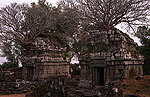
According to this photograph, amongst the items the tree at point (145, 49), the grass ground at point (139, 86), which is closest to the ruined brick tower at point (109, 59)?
the grass ground at point (139, 86)

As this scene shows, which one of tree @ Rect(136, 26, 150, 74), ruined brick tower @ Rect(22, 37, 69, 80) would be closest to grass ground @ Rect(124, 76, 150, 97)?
tree @ Rect(136, 26, 150, 74)

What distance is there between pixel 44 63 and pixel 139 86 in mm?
9646

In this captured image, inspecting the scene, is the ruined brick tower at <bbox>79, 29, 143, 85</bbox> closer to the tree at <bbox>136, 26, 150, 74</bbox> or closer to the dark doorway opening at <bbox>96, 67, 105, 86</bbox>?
the dark doorway opening at <bbox>96, 67, 105, 86</bbox>

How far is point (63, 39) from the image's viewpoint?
23.4 m

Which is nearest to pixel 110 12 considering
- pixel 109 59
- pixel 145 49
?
pixel 145 49

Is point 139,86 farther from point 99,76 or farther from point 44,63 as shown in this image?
point 44,63

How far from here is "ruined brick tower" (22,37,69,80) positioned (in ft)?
51.0

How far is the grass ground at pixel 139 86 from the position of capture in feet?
23.5

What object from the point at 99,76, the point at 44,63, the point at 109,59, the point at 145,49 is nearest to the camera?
the point at 109,59

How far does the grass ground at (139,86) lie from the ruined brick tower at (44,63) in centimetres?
894

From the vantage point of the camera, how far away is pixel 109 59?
29.2 feet

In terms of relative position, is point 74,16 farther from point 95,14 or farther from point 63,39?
point 63,39

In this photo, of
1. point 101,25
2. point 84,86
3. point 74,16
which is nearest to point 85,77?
point 84,86

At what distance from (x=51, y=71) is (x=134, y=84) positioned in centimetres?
954
